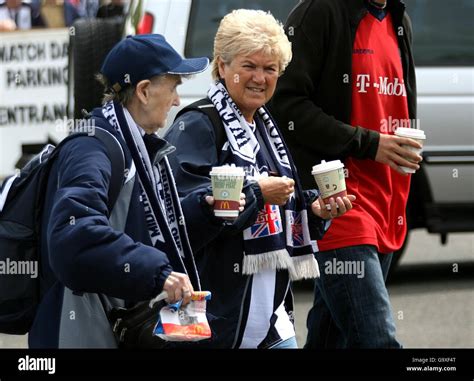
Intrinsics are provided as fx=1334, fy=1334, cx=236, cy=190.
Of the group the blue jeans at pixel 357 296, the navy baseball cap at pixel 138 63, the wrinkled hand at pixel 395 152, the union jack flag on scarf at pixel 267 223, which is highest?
the navy baseball cap at pixel 138 63

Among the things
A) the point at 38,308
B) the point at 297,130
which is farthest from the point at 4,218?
the point at 297,130

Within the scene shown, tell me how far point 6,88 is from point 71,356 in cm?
781

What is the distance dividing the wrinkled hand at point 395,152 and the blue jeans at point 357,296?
314 millimetres

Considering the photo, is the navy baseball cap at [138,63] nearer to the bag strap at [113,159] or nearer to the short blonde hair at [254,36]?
the bag strap at [113,159]

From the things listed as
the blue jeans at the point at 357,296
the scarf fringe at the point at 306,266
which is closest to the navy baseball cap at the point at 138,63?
the scarf fringe at the point at 306,266

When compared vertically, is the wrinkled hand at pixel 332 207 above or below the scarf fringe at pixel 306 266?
above

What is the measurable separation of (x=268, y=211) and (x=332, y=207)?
21 centimetres

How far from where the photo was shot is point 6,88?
37.1 feet

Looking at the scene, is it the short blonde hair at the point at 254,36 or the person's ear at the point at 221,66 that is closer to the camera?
the short blonde hair at the point at 254,36

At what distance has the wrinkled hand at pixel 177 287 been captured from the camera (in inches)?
129

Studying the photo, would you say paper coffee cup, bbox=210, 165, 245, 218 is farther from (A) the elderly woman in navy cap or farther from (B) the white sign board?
(B) the white sign board

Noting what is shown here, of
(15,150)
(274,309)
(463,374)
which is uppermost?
(274,309)

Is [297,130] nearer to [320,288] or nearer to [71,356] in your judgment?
[320,288]

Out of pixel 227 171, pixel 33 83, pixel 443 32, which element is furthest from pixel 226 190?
pixel 33 83
